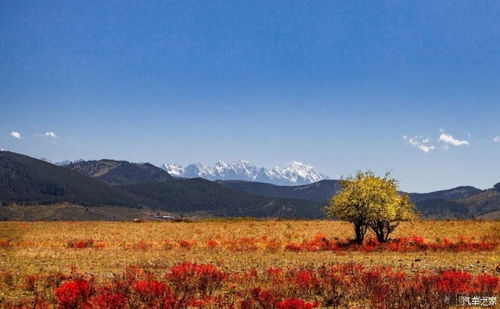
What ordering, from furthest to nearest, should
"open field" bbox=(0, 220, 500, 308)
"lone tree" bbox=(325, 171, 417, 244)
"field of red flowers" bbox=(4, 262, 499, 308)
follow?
"lone tree" bbox=(325, 171, 417, 244), "open field" bbox=(0, 220, 500, 308), "field of red flowers" bbox=(4, 262, 499, 308)

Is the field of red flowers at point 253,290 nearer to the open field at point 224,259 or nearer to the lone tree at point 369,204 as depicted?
the open field at point 224,259

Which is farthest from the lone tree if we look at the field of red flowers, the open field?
the field of red flowers

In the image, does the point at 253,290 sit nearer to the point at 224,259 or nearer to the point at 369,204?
the point at 224,259

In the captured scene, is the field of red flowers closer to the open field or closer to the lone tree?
the open field

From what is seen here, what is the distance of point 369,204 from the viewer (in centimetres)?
4150

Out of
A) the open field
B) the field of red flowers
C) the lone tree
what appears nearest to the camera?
the field of red flowers

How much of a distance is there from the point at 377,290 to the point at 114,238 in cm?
3838

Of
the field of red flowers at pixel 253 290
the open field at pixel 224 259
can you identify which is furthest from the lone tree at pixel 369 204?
the field of red flowers at pixel 253 290

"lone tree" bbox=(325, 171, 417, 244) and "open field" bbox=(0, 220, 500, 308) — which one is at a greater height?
"lone tree" bbox=(325, 171, 417, 244)

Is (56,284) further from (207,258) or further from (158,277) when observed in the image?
(207,258)

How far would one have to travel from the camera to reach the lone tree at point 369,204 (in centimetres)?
4166

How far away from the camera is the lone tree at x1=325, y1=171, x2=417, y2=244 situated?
41.7 m

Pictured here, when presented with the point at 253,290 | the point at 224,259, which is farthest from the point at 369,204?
the point at 253,290

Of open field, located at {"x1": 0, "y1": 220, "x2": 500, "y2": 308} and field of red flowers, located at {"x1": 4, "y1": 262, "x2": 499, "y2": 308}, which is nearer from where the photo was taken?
field of red flowers, located at {"x1": 4, "y1": 262, "x2": 499, "y2": 308}
